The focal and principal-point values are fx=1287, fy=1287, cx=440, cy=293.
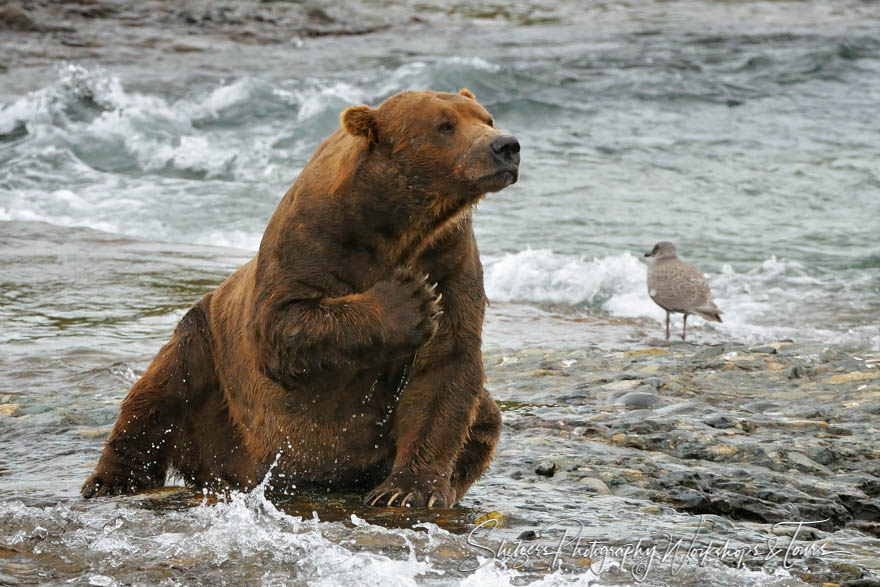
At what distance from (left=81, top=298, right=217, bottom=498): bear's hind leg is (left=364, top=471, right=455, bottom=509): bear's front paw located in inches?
38.6

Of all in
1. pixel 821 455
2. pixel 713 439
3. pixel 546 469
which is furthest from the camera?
pixel 713 439

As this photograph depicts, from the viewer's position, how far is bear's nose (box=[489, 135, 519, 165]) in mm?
4730

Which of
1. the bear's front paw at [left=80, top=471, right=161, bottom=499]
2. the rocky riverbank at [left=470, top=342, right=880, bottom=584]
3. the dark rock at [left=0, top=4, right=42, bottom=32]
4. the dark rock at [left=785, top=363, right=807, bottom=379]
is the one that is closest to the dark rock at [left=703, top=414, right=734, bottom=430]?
the rocky riverbank at [left=470, top=342, right=880, bottom=584]

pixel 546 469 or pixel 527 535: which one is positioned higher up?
pixel 527 535

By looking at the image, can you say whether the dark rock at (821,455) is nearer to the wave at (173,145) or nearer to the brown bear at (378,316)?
the brown bear at (378,316)

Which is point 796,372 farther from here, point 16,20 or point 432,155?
point 16,20

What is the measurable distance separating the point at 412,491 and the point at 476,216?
10.5 meters

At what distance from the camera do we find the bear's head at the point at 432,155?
4.79 metres

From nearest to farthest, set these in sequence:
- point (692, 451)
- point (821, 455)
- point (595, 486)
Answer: point (595, 486) < point (821, 455) < point (692, 451)

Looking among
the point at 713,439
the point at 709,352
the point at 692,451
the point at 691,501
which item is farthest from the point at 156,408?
the point at 709,352

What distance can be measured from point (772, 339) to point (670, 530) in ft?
18.7

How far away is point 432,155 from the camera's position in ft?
16.0

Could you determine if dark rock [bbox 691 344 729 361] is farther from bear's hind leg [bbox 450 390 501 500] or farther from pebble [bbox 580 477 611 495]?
bear's hind leg [bbox 450 390 501 500]

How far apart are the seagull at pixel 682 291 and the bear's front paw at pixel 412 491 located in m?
5.20
